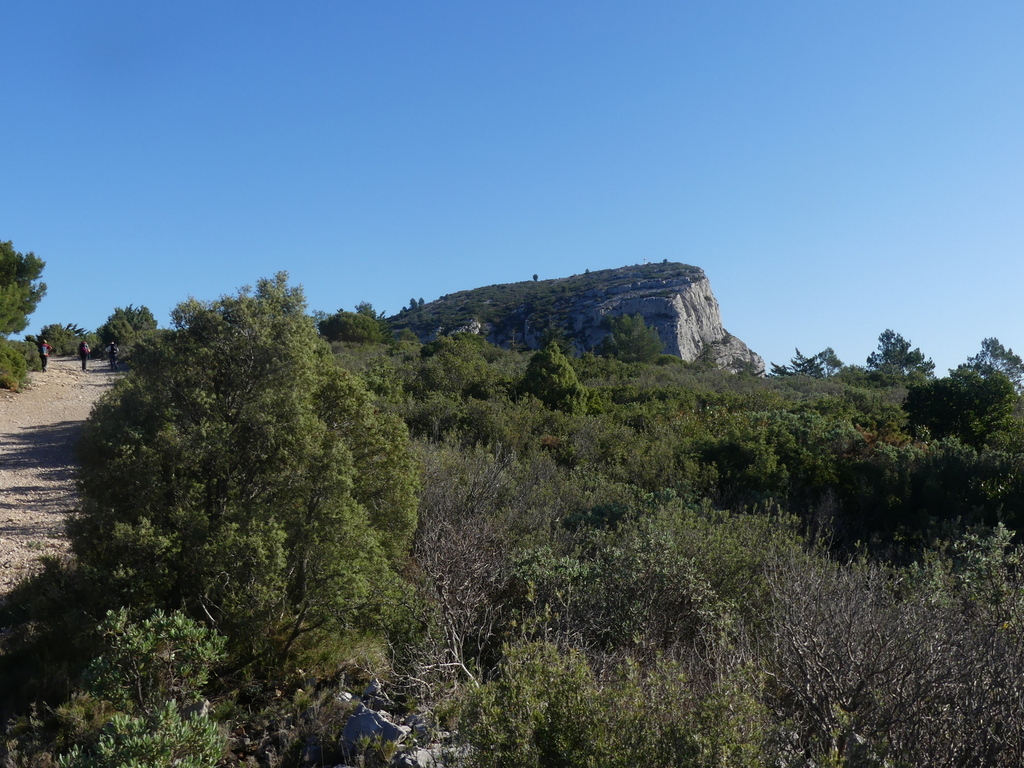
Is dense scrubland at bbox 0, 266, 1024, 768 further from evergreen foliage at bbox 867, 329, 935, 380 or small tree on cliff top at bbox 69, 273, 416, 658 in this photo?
evergreen foliage at bbox 867, 329, 935, 380

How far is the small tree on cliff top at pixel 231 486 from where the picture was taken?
4.92 metres

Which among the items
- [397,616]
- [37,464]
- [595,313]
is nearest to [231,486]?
[397,616]

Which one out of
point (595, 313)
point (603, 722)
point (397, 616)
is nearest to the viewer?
A: point (603, 722)

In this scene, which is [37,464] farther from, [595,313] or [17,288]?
[595,313]

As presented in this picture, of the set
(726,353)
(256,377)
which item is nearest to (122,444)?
(256,377)

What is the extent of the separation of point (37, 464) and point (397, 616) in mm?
9637

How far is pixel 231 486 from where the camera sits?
17.3 feet

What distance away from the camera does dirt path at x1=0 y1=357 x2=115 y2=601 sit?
7652 millimetres

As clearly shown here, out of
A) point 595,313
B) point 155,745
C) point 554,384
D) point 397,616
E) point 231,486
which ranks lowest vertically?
point 397,616

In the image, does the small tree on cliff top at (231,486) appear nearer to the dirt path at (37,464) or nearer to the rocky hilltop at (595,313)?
the dirt path at (37,464)

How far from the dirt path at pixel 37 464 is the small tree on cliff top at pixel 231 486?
122cm

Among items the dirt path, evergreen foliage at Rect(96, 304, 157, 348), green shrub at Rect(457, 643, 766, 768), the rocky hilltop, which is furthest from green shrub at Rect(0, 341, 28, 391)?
the rocky hilltop

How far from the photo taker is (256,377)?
5.26 metres

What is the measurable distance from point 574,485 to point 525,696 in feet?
20.5
